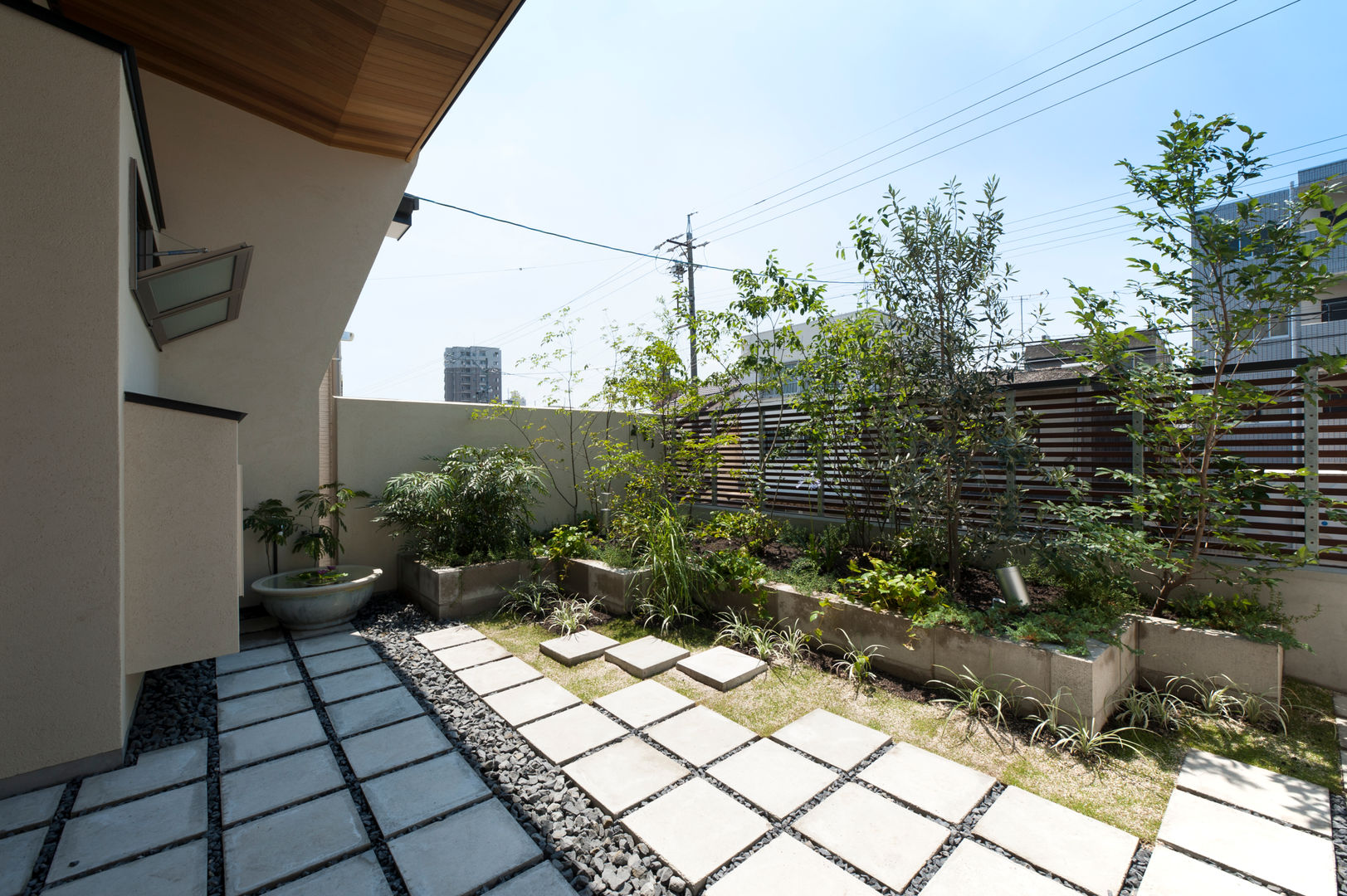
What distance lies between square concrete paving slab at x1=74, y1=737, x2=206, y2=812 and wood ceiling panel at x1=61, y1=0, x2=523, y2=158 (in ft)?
12.1

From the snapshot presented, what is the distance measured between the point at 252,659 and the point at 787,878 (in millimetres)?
3914

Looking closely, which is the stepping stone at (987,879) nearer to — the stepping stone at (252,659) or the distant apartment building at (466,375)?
the stepping stone at (252,659)

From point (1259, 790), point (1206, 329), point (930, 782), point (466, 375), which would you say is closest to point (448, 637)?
point (930, 782)

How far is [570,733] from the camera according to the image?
2916 mm

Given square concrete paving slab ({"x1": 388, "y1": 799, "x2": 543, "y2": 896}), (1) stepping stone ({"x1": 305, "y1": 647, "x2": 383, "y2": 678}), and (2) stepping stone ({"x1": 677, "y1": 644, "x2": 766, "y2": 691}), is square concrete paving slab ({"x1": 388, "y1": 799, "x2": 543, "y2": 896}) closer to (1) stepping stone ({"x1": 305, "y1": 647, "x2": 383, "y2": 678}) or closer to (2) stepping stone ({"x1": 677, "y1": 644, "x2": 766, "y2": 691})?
(2) stepping stone ({"x1": 677, "y1": 644, "x2": 766, "y2": 691})

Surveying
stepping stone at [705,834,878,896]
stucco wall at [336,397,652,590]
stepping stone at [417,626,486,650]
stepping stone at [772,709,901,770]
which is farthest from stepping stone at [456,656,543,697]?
stucco wall at [336,397,652,590]

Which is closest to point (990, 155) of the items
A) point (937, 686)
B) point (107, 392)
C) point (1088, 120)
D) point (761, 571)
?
point (1088, 120)

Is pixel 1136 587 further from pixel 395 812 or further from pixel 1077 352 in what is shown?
pixel 395 812

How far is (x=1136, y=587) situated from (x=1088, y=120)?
5.43 metres

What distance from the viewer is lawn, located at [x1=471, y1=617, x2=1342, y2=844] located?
7.80ft

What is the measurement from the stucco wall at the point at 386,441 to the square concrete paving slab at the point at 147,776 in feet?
8.15

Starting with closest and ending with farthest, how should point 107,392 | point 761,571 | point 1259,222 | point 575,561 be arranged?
point 107,392
point 1259,222
point 761,571
point 575,561

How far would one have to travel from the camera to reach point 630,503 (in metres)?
5.43

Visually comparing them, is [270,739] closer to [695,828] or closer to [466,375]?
[695,828]
